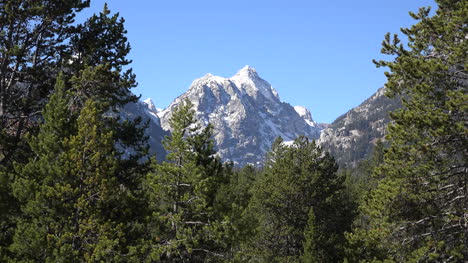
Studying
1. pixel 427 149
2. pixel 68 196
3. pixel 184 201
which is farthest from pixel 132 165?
pixel 427 149

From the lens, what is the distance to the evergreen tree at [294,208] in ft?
100

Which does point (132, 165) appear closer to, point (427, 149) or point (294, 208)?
point (427, 149)

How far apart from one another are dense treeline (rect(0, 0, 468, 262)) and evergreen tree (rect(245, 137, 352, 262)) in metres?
8.98

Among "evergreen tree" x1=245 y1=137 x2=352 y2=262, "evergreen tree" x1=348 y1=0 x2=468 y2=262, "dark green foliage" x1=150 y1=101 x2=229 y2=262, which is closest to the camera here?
"evergreen tree" x1=348 y1=0 x2=468 y2=262

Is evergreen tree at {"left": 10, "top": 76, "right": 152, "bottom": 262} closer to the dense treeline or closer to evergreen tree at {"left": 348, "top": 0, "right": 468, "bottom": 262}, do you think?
the dense treeline

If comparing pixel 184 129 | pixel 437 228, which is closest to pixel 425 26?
pixel 437 228

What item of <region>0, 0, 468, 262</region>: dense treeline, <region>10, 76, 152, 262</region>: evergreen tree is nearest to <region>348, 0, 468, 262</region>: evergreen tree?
<region>0, 0, 468, 262</region>: dense treeline

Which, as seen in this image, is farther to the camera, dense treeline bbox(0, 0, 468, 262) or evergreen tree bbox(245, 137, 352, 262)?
evergreen tree bbox(245, 137, 352, 262)

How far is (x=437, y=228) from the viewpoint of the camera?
15.5m

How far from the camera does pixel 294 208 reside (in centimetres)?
3206

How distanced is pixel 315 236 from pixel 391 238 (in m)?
13.7

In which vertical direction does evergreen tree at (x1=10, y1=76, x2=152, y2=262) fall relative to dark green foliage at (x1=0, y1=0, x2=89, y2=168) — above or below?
below

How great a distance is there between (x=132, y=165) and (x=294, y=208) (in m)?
15.1

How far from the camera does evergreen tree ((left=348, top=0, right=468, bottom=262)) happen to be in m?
14.4
